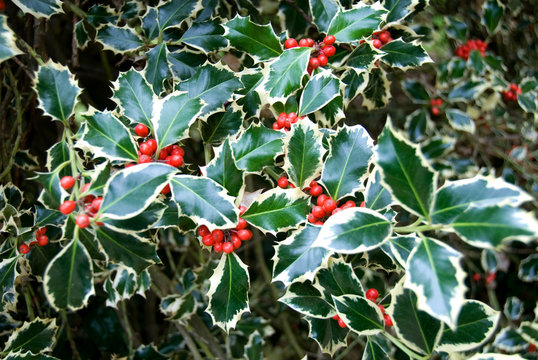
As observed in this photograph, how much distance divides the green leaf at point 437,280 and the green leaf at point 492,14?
1732mm

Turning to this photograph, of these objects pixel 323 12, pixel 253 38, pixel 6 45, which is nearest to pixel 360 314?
pixel 253 38

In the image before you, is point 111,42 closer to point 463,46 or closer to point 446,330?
point 446,330

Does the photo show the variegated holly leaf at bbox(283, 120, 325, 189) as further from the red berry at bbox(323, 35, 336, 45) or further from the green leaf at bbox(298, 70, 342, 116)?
the red berry at bbox(323, 35, 336, 45)

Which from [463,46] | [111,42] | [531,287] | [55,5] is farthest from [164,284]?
[531,287]

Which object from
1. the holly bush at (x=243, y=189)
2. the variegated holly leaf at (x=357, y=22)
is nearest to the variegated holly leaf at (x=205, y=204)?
the holly bush at (x=243, y=189)

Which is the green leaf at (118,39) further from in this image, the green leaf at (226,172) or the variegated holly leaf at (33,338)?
the variegated holly leaf at (33,338)

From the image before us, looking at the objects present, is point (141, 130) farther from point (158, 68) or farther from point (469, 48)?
point (469, 48)

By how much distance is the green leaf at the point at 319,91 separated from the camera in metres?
1.01

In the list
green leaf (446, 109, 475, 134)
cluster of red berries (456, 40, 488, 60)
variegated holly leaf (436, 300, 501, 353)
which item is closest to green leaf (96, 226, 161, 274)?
variegated holly leaf (436, 300, 501, 353)

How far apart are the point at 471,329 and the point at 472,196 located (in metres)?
0.35

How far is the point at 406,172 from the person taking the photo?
0.72 m

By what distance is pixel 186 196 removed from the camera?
858 mm

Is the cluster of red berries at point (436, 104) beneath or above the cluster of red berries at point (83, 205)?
beneath

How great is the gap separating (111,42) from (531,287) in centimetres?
275
